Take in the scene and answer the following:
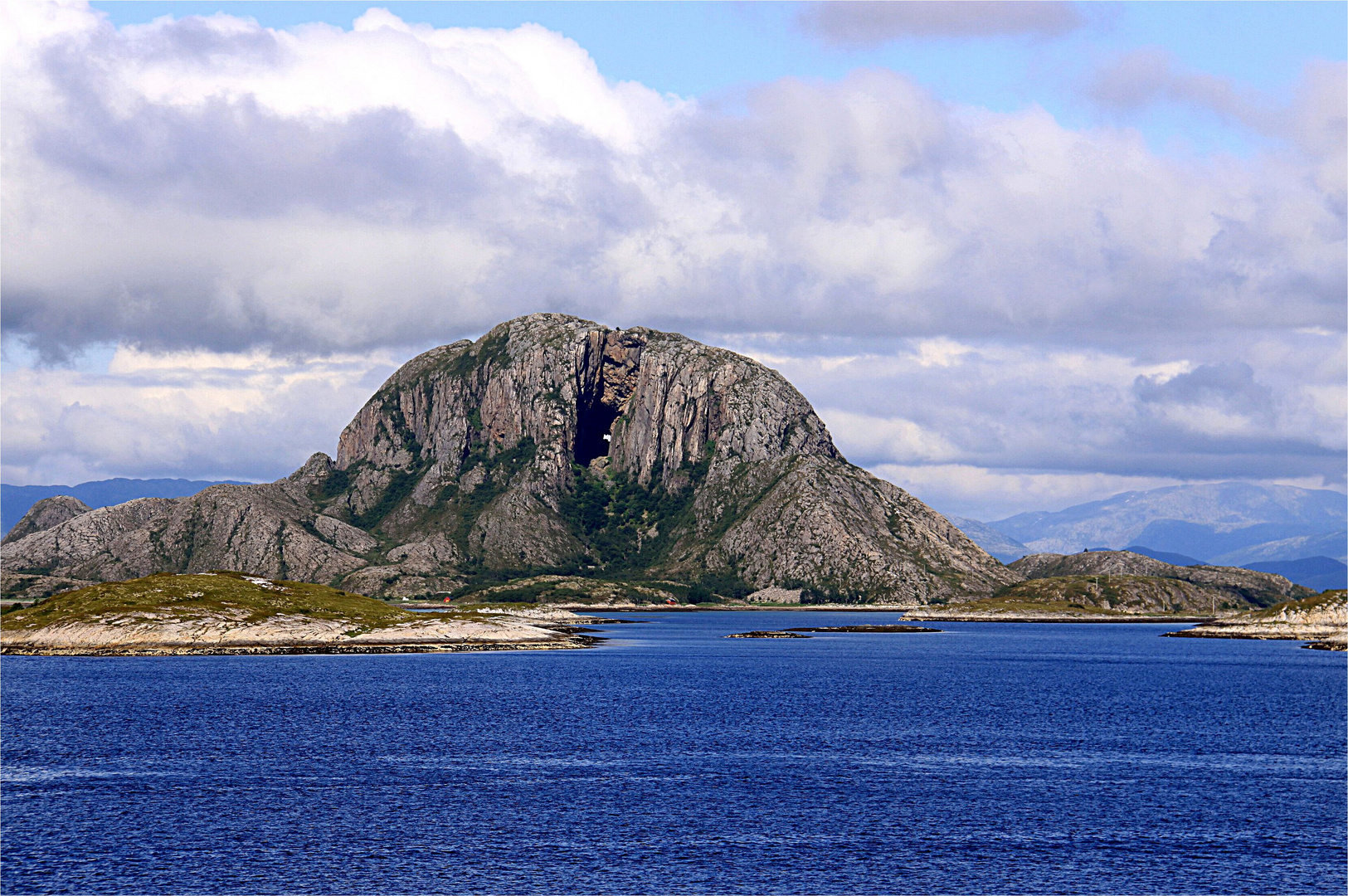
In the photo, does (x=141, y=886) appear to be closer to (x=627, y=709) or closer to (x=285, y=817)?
(x=285, y=817)

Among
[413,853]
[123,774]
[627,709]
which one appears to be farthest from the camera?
[627,709]

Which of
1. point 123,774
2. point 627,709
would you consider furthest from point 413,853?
point 627,709

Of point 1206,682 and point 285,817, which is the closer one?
point 285,817

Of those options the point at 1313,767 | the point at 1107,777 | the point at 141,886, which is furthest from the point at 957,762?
the point at 141,886

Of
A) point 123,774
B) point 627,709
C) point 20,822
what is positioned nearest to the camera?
point 20,822

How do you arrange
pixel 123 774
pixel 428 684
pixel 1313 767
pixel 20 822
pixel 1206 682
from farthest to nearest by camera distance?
pixel 1206 682, pixel 428 684, pixel 1313 767, pixel 123 774, pixel 20 822

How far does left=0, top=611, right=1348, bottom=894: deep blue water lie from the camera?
68.4 m

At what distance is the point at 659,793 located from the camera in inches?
3541

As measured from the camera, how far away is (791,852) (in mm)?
73312

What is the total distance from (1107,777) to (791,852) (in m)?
36.8

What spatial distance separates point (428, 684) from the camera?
170250 mm

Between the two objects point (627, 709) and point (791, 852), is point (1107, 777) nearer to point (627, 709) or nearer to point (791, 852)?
point (791, 852)

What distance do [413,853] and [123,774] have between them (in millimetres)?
35296

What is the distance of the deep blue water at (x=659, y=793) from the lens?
2694 inches
